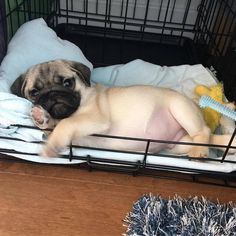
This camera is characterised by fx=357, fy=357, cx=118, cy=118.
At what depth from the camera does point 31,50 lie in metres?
1.54

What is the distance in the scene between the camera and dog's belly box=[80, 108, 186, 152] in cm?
121

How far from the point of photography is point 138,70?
1728mm

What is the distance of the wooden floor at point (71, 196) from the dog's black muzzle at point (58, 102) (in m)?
0.20

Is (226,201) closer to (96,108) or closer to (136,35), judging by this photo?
(96,108)

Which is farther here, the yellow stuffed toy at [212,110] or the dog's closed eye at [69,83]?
the yellow stuffed toy at [212,110]

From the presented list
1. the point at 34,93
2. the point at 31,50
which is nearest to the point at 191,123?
the point at 34,93

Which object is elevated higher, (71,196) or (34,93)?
(34,93)

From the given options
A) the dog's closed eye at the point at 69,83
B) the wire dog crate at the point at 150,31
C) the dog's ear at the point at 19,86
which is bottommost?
the wire dog crate at the point at 150,31

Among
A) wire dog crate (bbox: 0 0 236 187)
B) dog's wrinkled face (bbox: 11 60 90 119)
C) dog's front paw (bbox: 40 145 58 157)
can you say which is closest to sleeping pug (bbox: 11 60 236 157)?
dog's wrinkled face (bbox: 11 60 90 119)

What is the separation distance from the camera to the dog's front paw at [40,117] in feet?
3.74

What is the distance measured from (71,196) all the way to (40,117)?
0.90ft

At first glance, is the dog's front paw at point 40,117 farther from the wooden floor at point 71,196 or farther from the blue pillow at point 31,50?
the blue pillow at point 31,50

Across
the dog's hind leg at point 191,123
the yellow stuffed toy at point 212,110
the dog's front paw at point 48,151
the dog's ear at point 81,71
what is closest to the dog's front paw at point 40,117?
the dog's front paw at point 48,151

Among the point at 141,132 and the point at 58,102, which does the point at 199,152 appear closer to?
the point at 141,132
